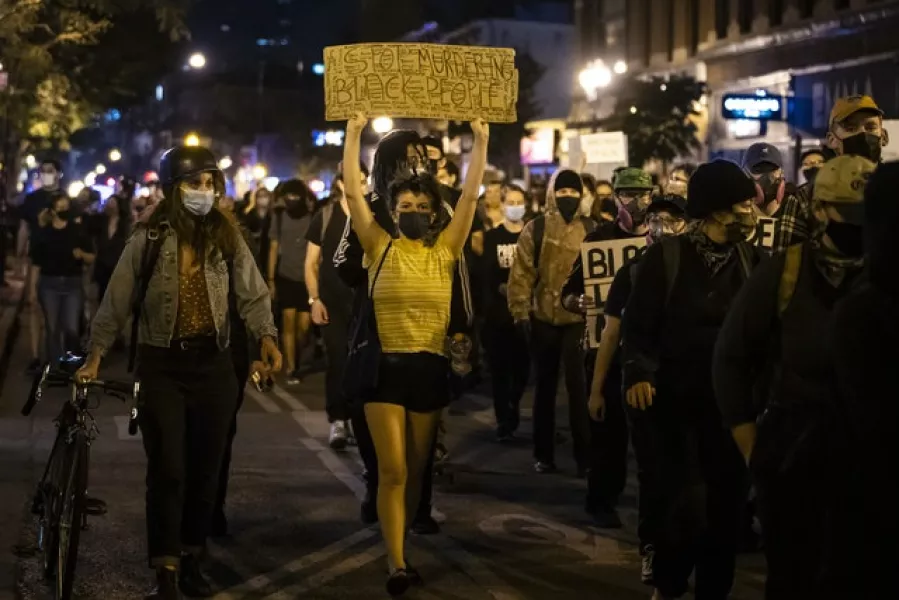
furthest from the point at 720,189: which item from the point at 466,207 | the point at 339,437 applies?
the point at 339,437

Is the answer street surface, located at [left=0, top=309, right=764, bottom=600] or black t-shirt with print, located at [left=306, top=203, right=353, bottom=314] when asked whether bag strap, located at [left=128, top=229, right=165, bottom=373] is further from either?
black t-shirt with print, located at [left=306, top=203, right=353, bottom=314]

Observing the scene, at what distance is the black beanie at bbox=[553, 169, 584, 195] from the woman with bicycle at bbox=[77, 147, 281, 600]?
3525 millimetres

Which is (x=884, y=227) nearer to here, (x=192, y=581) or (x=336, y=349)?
(x=192, y=581)

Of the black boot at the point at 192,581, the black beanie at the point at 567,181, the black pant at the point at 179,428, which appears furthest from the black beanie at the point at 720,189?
the black beanie at the point at 567,181

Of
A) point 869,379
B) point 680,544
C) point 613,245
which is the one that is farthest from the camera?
point 613,245

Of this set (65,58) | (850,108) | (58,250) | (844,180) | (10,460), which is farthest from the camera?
(65,58)

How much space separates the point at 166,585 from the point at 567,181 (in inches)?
178

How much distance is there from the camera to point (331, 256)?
1067 cm

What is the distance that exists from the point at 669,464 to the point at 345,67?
8.61ft

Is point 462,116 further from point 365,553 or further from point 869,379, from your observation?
point 869,379

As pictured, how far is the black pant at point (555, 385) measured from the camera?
951 cm

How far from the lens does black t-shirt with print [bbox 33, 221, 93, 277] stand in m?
13.7

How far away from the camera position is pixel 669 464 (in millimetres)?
6047

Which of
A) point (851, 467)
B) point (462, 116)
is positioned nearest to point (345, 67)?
point (462, 116)
